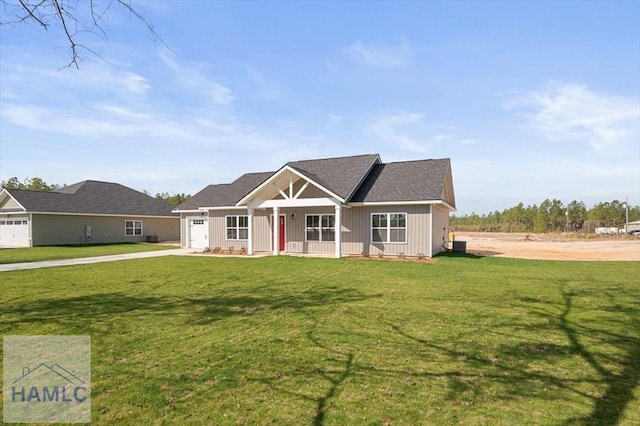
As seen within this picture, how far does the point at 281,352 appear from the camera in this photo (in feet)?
16.4

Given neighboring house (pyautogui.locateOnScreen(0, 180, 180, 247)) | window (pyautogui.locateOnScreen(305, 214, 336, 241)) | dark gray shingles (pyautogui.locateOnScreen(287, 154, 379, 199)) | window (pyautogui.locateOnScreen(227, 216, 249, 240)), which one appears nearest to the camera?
dark gray shingles (pyautogui.locateOnScreen(287, 154, 379, 199))

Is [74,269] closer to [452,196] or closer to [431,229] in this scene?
[431,229]

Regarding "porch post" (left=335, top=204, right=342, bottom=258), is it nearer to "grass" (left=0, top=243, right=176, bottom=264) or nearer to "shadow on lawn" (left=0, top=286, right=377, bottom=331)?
"shadow on lawn" (left=0, top=286, right=377, bottom=331)

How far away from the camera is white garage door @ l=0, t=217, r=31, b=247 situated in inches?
1061

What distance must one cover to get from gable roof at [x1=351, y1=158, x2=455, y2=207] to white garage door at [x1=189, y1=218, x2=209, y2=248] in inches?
487

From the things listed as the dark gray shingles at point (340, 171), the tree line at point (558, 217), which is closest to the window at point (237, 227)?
the dark gray shingles at point (340, 171)

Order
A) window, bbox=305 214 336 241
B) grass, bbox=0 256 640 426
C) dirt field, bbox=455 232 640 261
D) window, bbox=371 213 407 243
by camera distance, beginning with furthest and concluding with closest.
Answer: dirt field, bbox=455 232 640 261
window, bbox=305 214 336 241
window, bbox=371 213 407 243
grass, bbox=0 256 640 426

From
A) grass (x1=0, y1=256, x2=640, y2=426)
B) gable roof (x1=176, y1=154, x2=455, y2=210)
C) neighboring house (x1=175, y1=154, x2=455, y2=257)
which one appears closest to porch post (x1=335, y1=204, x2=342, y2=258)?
neighboring house (x1=175, y1=154, x2=455, y2=257)

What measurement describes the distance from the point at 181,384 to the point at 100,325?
317 cm

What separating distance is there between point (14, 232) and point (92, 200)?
227 inches

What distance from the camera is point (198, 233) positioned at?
2608 centimetres

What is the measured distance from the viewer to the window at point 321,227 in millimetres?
19375

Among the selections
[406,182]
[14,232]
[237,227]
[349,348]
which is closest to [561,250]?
[406,182]

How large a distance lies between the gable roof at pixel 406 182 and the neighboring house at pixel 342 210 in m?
0.05
